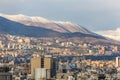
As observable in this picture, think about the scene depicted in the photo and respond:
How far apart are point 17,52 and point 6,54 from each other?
31.7 ft

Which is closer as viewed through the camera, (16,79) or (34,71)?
(16,79)

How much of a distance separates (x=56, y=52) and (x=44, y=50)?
348cm

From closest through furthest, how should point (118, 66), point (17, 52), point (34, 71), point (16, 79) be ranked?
point (16, 79), point (34, 71), point (118, 66), point (17, 52)

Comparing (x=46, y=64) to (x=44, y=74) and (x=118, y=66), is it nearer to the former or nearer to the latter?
(x=44, y=74)

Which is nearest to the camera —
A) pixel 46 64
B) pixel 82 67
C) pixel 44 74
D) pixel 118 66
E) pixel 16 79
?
pixel 16 79

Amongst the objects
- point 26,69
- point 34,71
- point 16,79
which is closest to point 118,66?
point 26,69

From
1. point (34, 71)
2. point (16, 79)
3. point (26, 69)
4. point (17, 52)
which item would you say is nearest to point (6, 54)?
point (17, 52)

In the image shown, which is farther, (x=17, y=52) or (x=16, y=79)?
(x=17, y=52)

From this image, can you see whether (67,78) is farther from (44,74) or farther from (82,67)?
(82,67)

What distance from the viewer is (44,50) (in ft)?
647

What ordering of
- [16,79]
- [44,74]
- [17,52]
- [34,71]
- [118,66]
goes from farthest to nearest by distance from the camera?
1. [17,52]
2. [118,66]
3. [34,71]
4. [44,74]
5. [16,79]

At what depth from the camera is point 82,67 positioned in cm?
16100

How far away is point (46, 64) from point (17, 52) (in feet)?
226

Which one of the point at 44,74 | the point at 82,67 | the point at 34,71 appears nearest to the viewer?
the point at 44,74
